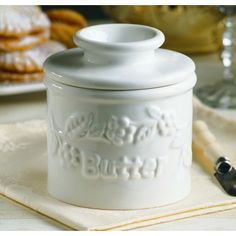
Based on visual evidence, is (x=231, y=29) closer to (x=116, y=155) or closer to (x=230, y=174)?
(x=230, y=174)

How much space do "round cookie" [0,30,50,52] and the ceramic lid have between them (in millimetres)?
419

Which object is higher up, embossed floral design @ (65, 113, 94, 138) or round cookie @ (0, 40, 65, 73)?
embossed floral design @ (65, 113, 94, 138)

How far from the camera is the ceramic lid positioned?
909mm

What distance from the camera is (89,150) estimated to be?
94 centimetres

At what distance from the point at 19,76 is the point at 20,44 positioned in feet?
0.17

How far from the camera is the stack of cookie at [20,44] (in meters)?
1.38

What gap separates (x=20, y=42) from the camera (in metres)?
1.39

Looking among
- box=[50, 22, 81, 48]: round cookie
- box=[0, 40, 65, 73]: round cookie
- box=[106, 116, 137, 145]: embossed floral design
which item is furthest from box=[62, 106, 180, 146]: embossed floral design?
box=[50, 22, 81, 48]: round cookie

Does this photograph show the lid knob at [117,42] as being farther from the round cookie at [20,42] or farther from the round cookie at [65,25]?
the round cookie at [65,25]

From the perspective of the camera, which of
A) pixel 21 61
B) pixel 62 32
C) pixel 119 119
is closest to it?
pixel 119 119

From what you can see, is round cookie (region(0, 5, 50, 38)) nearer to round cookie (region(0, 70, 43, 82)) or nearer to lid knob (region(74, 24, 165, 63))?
round cookie (region(0, 70, 43, 82))

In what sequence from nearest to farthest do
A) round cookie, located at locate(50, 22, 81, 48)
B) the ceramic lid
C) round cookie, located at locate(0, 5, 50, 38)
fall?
1. the ceramic lid
2. round cookie, located at locate(0, 5, 50, 38)
3. round cookie, located at locate(50, 22, 81, 48)

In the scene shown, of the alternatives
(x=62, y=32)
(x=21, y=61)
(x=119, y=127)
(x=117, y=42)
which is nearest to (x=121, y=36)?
Result: (x=117, y=42)

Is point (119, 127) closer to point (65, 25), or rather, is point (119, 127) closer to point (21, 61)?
→ point (21, 61)
